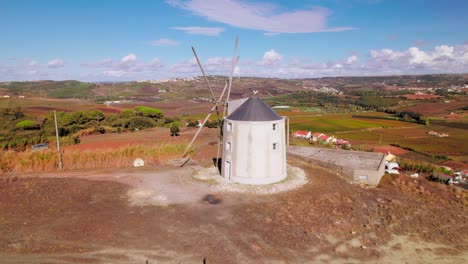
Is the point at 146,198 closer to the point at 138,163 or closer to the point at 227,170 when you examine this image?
the point at 227,170

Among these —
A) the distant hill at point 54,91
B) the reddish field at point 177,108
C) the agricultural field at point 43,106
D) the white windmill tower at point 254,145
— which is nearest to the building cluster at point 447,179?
the white windmill tower at point 254,145

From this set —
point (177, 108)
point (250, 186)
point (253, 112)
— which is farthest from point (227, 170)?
point (177, 108)

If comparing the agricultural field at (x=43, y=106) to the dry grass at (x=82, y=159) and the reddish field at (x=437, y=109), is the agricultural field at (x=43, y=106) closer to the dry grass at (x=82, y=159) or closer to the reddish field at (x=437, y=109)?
the dry grass at (x=82, y=159)

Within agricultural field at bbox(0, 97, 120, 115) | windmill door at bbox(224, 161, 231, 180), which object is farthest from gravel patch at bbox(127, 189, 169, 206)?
agricultural field at bbox(0, 97, 120, 115)

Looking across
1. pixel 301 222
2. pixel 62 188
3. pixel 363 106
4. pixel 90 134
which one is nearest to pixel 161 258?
pixel 301 222

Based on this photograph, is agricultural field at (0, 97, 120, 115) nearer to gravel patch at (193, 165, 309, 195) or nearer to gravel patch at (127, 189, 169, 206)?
gravel patch at (193, 165, 309, 195)

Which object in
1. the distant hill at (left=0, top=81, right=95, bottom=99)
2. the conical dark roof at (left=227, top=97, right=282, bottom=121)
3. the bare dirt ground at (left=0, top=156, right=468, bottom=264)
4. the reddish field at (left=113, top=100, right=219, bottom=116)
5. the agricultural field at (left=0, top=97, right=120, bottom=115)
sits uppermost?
the distant hill at (left=0, top=81, right=95, bottom=99)

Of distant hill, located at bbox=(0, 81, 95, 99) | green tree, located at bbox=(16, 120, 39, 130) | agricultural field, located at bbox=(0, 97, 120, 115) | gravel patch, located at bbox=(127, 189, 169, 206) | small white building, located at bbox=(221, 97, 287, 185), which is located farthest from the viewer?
distant hill, located at bbox=(0, 81, 95, 99)
